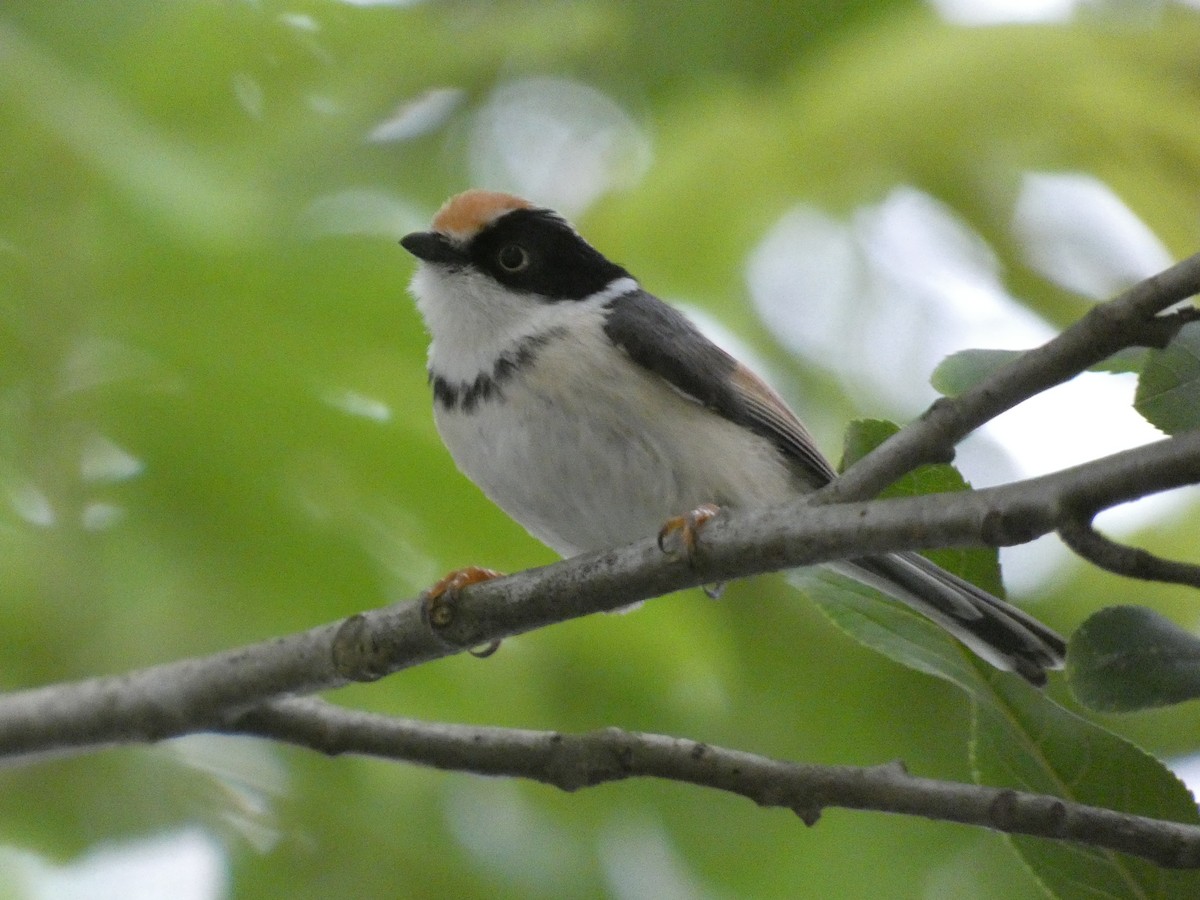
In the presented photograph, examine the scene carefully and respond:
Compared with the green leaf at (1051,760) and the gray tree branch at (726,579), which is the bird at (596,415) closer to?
the gray tree branch at (726,579)

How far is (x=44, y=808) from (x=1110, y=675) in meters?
2.45

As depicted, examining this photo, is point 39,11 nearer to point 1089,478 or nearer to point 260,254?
point 260,254

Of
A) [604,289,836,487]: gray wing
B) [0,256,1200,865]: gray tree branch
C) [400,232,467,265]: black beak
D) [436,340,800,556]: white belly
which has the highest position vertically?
[400,232,467,265]: black beak

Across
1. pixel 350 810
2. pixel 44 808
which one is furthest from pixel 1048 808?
pixel 44 808

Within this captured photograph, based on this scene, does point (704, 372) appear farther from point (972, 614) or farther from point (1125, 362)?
point (1125, 362)

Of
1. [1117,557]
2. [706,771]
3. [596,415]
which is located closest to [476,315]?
[596,415]

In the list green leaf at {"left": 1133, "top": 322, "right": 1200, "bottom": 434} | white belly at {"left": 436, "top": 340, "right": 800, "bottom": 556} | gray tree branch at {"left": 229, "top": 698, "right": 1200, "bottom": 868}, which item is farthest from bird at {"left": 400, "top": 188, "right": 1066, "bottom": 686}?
green leaf at {"left": 1133, "top": 322, "right": 1200, "bottom": 434}

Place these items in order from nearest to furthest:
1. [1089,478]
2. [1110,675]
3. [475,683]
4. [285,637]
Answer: [1089,478] < [1110,675] < [285,637] < [475,683]

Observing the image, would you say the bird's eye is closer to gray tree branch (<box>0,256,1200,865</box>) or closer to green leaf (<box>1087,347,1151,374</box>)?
gray tree branch (<box>0,256,1200,865</box>)

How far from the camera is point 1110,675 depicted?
1712 mm

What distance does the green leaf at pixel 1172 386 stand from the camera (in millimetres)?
1736

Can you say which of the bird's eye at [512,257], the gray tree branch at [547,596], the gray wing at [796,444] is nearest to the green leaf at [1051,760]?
the gray tree branch at [547,596]

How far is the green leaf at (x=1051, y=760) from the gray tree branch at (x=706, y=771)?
8cm

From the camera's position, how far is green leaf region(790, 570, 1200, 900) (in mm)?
1842
